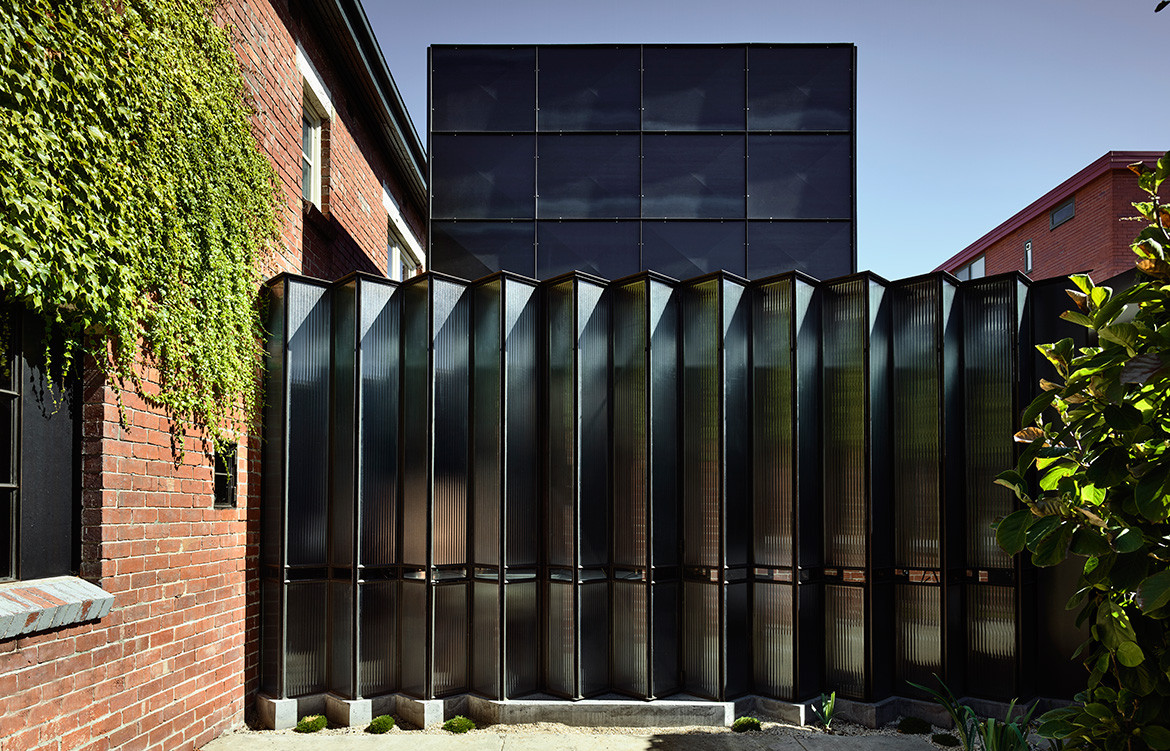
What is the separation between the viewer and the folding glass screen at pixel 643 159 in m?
11.7

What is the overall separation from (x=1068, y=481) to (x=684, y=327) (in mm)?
6276

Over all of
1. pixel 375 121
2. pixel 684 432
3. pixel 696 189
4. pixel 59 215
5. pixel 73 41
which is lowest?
pixel 684 432

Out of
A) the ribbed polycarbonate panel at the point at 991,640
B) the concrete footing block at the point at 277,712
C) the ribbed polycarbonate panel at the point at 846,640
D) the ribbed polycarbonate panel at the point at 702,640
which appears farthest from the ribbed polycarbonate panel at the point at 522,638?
the ribbed polycarbonate panel at the point at 991,640

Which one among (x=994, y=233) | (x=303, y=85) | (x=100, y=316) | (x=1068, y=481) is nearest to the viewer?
(x=1068, y=481)

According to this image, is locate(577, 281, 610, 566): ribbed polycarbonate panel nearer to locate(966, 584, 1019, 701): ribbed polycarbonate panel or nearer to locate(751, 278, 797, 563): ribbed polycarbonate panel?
locate(751, 278, 797, 563): ribbed polycarbonate panel

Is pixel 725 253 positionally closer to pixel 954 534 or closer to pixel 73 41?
pixel 954 534

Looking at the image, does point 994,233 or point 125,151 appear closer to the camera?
point 125,151

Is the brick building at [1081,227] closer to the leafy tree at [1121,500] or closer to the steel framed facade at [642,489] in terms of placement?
the steel framed facade at [642,489]

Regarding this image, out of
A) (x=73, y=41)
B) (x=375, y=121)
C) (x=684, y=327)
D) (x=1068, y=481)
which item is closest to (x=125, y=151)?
(x=73, y=41)

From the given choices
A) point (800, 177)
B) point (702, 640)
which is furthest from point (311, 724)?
point (800, 177)

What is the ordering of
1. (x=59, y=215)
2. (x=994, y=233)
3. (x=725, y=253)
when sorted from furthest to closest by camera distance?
(x=994, y=233), (x=725, y=253), (x=59, y=215)

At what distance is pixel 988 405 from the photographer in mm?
7695

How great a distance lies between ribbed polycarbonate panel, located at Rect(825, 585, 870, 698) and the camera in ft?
24.6

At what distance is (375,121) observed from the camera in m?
11.7
